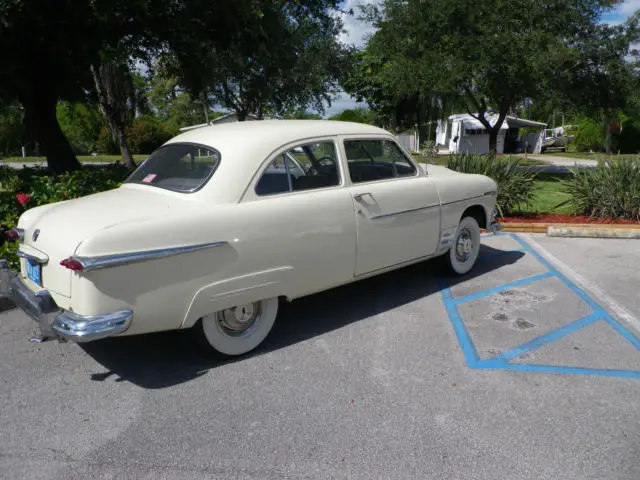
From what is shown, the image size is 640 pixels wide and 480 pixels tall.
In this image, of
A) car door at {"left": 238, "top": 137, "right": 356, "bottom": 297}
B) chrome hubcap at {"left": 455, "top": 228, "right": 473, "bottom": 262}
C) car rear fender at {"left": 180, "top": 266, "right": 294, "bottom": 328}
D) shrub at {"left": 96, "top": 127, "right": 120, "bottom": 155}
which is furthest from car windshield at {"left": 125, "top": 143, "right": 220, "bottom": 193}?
shrub at {"left": 96, "top": 127, "right": 120, "bottom": 155}

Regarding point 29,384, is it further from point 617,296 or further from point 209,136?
point 617,296

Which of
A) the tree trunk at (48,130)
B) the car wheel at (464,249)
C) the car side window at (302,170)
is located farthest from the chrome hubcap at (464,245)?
the tree trunk at (48,130)

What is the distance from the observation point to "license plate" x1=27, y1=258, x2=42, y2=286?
12.3 ft

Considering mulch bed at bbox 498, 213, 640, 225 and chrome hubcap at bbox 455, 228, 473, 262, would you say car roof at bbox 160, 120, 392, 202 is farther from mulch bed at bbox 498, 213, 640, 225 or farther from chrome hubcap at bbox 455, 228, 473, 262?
mulch bed at bbox 498, 213, 640, 225

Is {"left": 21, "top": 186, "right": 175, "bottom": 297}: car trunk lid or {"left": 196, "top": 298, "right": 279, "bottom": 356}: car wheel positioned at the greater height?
{"left": 21, "top": 186, "right": 175, "bottom": 297}: car trunk lid

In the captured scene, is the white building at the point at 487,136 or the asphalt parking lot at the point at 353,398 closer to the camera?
the asphalt parking lot at the point at 353,398

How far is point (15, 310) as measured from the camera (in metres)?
5.16

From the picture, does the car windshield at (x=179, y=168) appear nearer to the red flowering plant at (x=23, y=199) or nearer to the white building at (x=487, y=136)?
the red flowering plant at (x=23, y=199)

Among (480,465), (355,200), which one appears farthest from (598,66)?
(480,465)

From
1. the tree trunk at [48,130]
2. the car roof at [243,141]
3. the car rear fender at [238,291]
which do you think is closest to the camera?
the car rear fender at [238,291]

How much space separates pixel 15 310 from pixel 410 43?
1584 centimetres

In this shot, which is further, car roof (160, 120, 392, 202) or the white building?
the white building

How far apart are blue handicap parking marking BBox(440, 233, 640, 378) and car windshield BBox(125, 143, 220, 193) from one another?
2.45 meters

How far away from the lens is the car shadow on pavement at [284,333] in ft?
13.1
